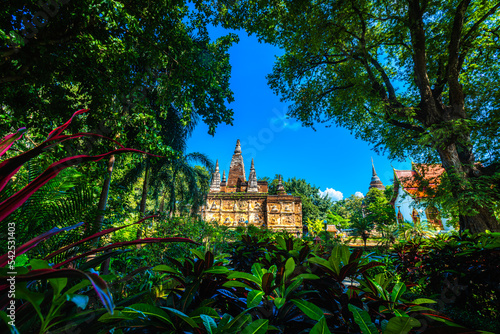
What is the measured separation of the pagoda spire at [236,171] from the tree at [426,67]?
16800mm

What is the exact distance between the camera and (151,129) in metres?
4.36

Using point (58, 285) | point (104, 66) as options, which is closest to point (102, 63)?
point (104, 66)

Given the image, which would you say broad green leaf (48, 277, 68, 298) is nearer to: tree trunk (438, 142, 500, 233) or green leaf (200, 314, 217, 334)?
green leaf (200, 314, 217, 334)

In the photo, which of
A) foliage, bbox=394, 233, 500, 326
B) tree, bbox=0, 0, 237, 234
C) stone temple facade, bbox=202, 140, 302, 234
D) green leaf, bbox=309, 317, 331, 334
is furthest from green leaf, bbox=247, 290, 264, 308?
stone temple facade, bbox=202, 140, 302, 234

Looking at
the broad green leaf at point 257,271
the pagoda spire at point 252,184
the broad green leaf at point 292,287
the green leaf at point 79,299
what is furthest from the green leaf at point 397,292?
the pagoda spire at point 252,184

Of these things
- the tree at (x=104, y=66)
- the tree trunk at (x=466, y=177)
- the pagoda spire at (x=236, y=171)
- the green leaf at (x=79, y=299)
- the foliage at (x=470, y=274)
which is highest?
the pagoda spire at (x=236, y=171)

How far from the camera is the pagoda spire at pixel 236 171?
2427cm

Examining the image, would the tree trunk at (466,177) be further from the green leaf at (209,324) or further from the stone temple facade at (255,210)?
the stone temple facade at (255,210)

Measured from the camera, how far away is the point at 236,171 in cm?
2520

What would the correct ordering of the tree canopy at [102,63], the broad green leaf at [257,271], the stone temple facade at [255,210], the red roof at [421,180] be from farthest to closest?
the stone temple facade at [255,210]
the red roof at [421,180]
the tree canopy at [102,63]
the broad green leaf at [257,271]

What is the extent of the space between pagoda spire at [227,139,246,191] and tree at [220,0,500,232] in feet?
55.1

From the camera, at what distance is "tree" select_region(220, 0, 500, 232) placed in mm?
5617

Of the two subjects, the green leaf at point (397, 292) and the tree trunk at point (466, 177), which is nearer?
the green leaf at point (397, 292)

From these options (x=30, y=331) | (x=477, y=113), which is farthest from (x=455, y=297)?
(x=477, y=113)
